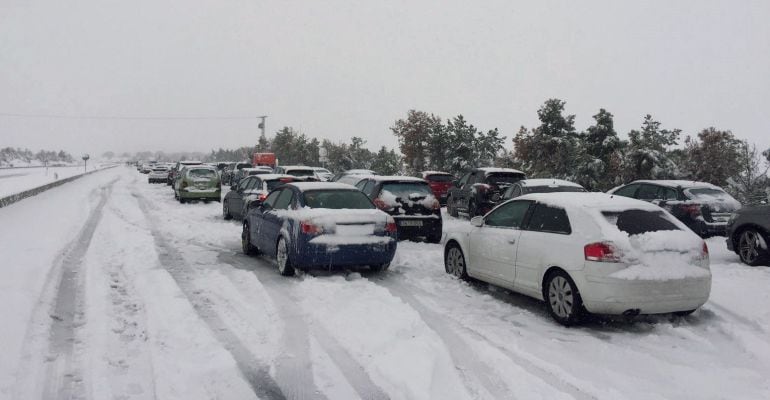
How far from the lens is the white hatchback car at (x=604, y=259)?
5.91m

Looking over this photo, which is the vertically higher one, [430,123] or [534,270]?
[430,123]

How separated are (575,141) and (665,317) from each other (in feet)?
102

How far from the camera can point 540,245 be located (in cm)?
673

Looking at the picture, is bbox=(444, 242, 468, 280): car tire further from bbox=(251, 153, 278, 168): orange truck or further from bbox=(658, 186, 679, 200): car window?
bbox=(251, 153, 278, 168): orange truck

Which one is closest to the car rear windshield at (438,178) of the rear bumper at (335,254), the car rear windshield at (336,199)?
the car rear windshield at (336,199)

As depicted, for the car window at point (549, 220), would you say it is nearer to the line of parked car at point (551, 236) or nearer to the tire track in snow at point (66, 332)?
the line of parked car at point (551, 236)

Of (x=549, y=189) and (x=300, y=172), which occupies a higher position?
(x=549, y=189)

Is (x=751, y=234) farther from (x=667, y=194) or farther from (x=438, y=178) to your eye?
(x=438, y=178)

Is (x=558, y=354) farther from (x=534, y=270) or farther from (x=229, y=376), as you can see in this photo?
(x=229, y=376)

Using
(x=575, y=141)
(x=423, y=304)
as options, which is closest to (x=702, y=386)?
(x=423, y=304)

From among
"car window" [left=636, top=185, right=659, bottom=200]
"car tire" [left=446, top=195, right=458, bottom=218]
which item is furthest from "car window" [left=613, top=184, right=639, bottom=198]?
"car tire" [left=446, top=195, right=458, bottom=218]

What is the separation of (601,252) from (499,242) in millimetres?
1788

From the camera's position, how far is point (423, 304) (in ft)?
23.4

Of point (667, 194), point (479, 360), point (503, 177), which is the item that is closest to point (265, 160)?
point (503, 177)
